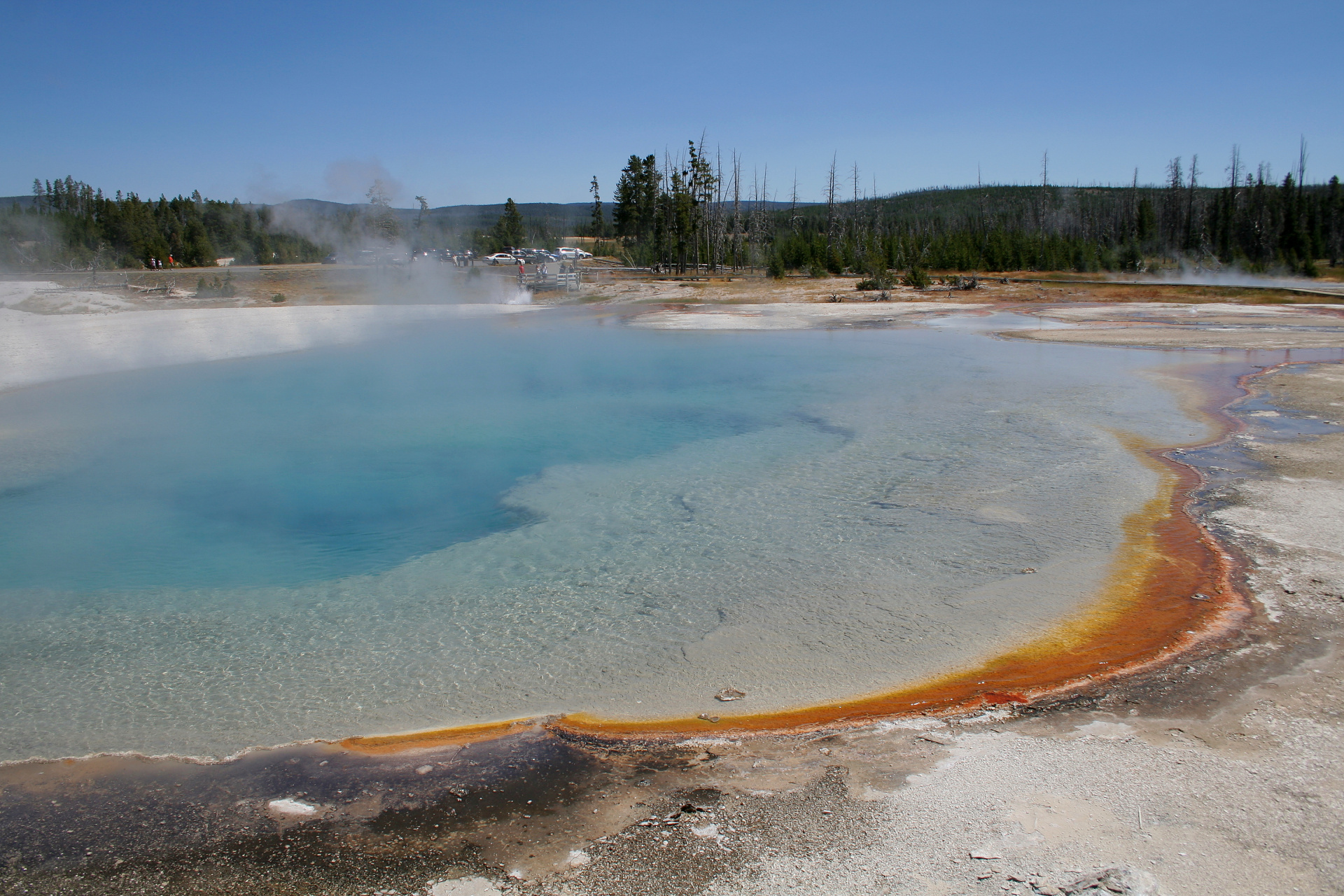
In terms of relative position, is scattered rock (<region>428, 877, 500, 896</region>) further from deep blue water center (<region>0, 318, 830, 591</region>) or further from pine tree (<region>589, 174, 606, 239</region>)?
pine tree (<region>589, 174, 606, 239</region>)

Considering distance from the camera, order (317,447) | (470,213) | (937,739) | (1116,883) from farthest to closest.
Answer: (470,213) → (317,447) → (937,739) → (1116,883)

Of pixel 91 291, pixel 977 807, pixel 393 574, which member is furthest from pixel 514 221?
pixel 977 807

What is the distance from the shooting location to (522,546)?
5582mm

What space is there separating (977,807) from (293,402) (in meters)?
10.2

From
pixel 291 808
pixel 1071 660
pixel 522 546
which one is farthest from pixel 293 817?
pixel 1071 660

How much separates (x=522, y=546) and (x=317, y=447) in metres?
4.01

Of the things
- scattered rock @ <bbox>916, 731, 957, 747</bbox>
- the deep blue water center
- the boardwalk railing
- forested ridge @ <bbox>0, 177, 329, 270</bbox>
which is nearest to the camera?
scattered rock @ <bbox>916, 731, 957, 747</bbox>

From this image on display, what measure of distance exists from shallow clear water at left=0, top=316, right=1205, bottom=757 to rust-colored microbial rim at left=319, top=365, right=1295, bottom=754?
0.40 ft

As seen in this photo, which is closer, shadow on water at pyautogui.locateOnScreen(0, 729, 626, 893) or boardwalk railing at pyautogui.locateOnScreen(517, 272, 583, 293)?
shadow on water at pyautogui.locateOnScreen(0, 729, 626, 893)

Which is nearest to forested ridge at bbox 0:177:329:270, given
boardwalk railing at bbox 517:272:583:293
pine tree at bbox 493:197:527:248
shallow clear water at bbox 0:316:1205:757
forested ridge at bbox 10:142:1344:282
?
forested ridge at bbox 10:142:1344:282

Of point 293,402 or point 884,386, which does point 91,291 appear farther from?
point 884,386

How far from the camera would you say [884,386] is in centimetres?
1104

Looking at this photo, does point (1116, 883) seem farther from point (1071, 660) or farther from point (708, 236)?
point (708, 236)

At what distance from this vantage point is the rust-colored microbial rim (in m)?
3.37
